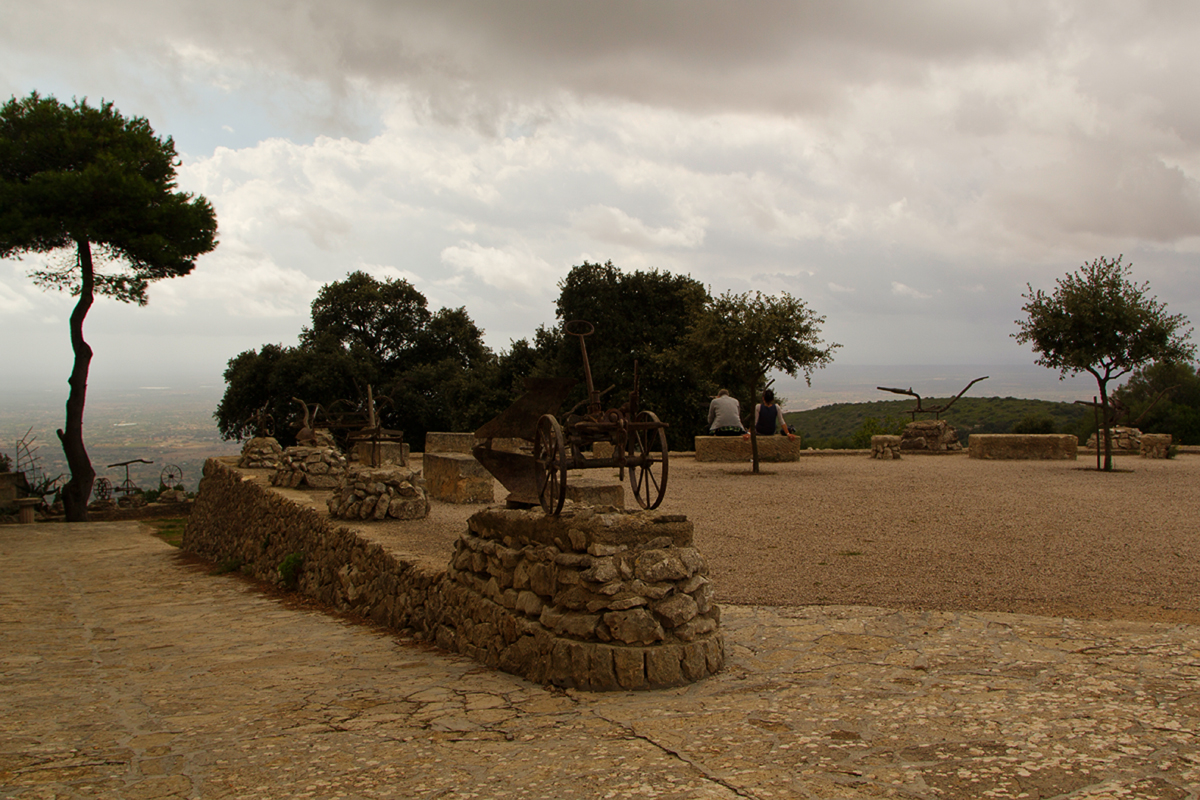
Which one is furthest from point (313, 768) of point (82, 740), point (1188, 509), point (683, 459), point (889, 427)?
point (889, 427)

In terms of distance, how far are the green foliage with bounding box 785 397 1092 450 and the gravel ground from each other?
41.9 feet

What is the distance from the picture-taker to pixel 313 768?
139 inches

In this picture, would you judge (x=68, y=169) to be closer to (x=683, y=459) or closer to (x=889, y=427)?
(x=683, y=459)

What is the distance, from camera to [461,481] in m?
11.1

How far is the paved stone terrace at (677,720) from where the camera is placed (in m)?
3.24

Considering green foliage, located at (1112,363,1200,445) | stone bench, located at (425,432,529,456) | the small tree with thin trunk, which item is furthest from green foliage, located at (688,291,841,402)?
green foliage, located at (1112,363,1200,445)

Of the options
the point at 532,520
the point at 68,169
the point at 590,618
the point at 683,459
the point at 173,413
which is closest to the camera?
the point at 590,618

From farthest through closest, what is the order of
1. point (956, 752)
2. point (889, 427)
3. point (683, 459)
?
point (889, 427) → point (683, 459) → point (956, 752)

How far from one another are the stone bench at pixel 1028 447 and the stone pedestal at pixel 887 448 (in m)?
1.68

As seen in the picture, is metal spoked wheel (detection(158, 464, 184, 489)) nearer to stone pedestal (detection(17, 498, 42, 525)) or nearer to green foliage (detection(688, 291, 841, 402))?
stone pedestal (detection(17, 498, 42, 525))

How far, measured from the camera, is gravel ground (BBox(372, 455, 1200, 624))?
598 centimetres

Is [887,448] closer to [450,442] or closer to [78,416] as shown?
[450,442]

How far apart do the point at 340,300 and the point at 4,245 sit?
15968 millimetres

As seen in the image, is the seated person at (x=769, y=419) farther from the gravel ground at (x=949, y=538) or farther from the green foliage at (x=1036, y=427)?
the green foliage at (x=1036, y=427)
